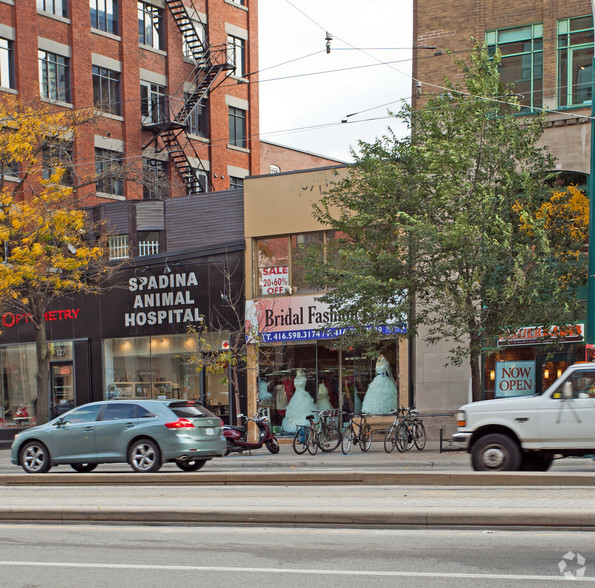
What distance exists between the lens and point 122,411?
19062 millimetres

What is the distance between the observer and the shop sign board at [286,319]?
27.9 metres

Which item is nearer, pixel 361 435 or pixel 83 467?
pixel 83 467

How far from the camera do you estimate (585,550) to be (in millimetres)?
8391

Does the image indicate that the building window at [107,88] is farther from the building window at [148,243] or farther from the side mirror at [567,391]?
the side mirror at [567,391]

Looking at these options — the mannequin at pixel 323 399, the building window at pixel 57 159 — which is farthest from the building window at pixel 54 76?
the mannequin at pixel 323 399

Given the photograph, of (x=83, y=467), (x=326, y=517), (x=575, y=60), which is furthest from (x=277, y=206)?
(x=326, y=517)

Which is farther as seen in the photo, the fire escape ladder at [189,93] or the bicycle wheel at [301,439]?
the fire escape ladder at [189,93]

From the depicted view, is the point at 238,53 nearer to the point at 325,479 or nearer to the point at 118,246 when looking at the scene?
the point at 118,246

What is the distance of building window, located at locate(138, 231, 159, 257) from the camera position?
1264 inches

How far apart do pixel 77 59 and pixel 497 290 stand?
24.2 metres

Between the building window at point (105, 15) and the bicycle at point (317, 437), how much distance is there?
2384cm

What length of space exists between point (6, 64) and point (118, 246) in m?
9.72

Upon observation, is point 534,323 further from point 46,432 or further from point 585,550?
point 585,550

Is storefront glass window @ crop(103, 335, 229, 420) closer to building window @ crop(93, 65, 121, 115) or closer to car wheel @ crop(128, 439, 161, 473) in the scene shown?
car wheel @ crop(128, 439, 161, 473)
